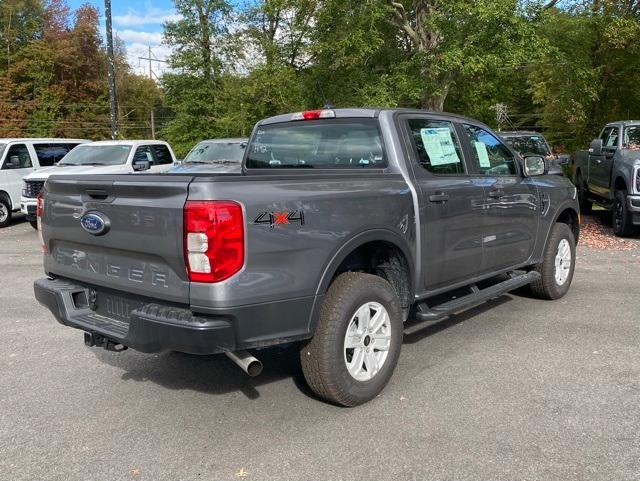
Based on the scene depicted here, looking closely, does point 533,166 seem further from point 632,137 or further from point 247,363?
point 632,137

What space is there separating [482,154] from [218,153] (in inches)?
338

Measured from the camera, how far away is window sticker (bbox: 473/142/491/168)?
17.0 feet

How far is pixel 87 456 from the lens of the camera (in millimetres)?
3254

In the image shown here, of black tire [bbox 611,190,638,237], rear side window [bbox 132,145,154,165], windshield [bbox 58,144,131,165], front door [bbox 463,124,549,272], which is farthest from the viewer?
rear side window [bbox 132,145,154,165]

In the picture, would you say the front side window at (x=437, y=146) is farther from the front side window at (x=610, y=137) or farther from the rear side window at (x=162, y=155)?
the rear side window at (x=162, y=155)

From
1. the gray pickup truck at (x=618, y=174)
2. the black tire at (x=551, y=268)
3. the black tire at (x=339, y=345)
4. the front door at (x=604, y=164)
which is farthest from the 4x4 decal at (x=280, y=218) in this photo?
the front door at (x=604, y=164)

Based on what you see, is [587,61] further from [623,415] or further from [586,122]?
[623,415]

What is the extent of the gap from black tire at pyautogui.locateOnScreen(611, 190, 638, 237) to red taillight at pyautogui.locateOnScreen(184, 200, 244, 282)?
9089 mm

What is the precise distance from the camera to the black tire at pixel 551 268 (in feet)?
20.1

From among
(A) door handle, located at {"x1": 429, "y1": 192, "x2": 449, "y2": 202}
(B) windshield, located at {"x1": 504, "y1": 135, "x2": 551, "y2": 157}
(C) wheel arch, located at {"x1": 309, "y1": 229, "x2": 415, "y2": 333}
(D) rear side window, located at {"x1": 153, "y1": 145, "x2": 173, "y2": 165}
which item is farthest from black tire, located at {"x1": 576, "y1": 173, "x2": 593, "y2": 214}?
(C) wheel arch, located at {"x1": 309, "y1": 229, "x2": 415, "y2": 333}

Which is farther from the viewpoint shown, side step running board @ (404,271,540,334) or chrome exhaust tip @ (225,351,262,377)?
side step running board @ (404,271,540,334)

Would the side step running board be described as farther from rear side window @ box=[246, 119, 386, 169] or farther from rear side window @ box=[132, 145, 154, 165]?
rear side window @ box=[132, 145, 154, 165]

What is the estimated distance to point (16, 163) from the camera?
13828 millimetres

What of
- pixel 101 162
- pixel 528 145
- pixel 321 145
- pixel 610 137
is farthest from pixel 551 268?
pixel 101 162
